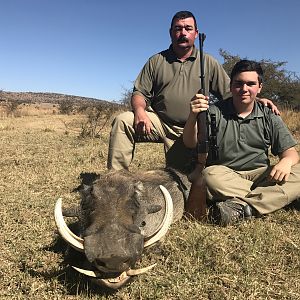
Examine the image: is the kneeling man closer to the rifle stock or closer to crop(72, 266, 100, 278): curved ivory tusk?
the rifle stock

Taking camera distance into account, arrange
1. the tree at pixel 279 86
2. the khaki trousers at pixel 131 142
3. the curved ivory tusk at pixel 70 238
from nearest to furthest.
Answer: the curved ivory tusk at pixel 70 238 → the khaki trousers at pixel 131 142 → the tree at pixel 279 86

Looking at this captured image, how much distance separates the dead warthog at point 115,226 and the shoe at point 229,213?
56 centimetres

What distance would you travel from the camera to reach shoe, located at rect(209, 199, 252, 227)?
3586mm

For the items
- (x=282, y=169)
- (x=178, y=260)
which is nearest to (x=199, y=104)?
(x=282, y=169)

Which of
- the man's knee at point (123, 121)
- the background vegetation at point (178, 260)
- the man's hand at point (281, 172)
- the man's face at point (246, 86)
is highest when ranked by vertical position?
the man's face at point (246, 86)

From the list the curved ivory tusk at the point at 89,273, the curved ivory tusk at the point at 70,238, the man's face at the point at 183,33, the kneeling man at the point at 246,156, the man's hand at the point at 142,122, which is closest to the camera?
the curved ivory tusk at the point at 89,273

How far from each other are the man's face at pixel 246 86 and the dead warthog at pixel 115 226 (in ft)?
3.98

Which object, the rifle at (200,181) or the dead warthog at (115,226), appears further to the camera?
the rifle at (200,181)

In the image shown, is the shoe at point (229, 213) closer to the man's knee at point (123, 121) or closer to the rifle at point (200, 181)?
the rifle at point (200, 181)

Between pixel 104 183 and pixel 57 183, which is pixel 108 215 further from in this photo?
pixel 57 183

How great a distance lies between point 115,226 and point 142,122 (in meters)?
2.17

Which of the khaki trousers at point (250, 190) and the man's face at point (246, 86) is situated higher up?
the man's face at point (246, 86)

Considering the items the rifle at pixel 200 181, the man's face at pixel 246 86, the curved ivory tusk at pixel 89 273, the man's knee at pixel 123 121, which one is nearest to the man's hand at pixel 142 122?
the man's knee at pixel 123 121

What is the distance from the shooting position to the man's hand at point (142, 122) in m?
4.42
